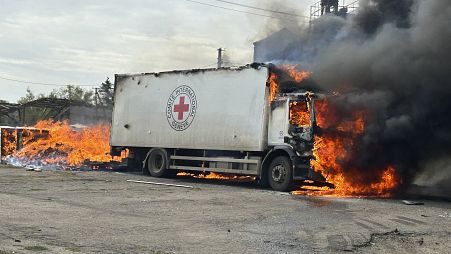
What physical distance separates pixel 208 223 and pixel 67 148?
15128mm

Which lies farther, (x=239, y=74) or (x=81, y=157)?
(x=81, y=157)

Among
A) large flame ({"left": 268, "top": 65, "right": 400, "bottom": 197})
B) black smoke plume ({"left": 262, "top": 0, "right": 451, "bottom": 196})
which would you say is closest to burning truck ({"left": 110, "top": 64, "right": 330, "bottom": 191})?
large flame ({"left": 268, "top": 65, "right": 400, "bottom": 197})

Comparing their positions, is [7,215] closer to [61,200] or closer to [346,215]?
[61,200]

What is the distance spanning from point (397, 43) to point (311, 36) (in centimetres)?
362

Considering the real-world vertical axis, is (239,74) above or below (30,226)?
above

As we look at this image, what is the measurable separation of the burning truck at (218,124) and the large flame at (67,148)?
7.91 ft

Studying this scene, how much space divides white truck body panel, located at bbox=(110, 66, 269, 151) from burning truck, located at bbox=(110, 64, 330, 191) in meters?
0.03

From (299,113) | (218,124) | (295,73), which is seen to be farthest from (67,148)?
(299,113)

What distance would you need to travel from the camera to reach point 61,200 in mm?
10367

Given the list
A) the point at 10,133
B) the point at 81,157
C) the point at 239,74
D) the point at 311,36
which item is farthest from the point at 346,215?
the point at 10,133

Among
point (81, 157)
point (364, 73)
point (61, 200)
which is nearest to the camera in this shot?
Result: point (61, 200)

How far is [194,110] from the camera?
1650cm

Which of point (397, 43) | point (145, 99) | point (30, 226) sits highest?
point (397, 43)

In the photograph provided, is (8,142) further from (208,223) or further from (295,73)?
(208,223)
